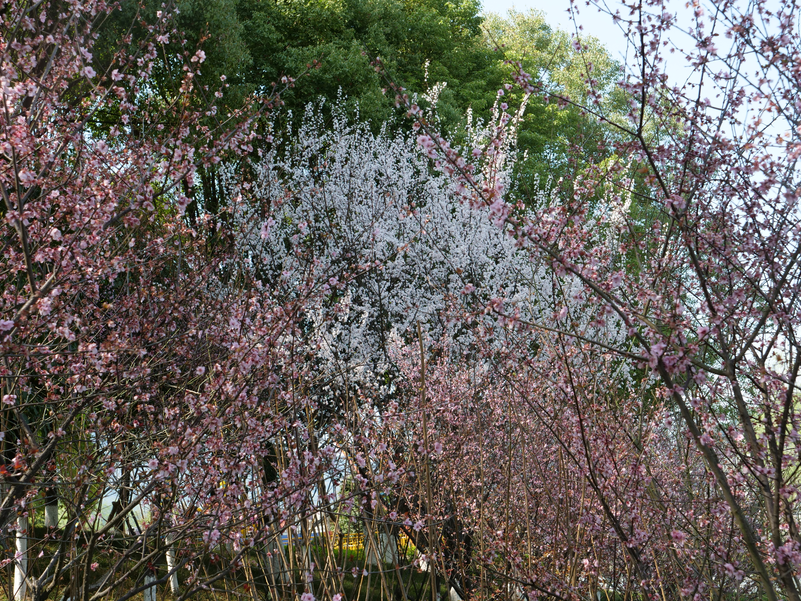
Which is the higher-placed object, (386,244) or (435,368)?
(386,244)

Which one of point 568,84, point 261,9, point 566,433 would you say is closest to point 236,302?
point 566,433

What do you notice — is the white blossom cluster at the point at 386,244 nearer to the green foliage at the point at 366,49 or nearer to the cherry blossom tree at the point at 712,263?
the green foliage at the point at 366,49

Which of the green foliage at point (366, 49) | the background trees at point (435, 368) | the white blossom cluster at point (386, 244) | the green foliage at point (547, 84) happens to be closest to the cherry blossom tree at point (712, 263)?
the background trees at point (435, 368)

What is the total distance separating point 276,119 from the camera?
1420 cm

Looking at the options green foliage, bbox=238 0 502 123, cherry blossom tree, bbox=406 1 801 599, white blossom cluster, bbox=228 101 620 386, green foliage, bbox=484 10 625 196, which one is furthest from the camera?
green foliage, bbox=484 10 625 196

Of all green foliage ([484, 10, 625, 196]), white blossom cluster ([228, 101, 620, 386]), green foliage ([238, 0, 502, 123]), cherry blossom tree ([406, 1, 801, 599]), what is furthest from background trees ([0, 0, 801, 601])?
green foliage ([484, 10, 625, 196])

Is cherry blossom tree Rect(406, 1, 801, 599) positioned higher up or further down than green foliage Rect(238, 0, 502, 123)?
further down

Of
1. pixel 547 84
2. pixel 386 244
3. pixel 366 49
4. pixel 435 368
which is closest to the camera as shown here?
pixel 435 368

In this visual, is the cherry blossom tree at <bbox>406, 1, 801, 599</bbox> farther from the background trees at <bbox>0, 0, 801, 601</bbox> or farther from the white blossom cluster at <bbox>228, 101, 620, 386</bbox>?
the white blossom cluster at <bbox>228, 101, 620, 386</bbox>

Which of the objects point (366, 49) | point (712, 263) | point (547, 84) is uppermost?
point (547, 84)

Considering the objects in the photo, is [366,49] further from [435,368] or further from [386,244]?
[435,368]

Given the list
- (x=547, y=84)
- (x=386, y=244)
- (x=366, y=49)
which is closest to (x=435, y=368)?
(x=386, y=244)

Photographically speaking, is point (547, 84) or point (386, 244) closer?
point (386, 244)

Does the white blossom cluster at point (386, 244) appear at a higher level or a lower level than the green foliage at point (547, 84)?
lower
